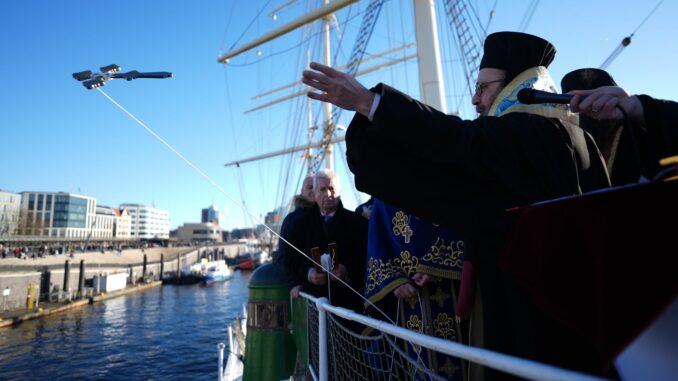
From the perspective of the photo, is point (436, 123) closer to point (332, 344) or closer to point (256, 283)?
point (332, 344)

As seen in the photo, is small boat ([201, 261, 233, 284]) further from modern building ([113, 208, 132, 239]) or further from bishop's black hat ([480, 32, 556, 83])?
modern building ([113, 208, 132, 239])

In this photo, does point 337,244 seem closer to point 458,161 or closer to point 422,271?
point 422,271

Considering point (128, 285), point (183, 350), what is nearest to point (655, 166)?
point (183, 350)

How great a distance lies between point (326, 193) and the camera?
3756mm

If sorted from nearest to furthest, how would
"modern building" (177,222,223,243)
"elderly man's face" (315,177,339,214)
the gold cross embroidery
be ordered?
the gold cross embroidery
"elderly man's face" (315,177,339,214)
"modern building" (177,222,223,243)

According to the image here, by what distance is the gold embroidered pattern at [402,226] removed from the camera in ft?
8.13

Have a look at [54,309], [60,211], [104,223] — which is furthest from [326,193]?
[104,223]

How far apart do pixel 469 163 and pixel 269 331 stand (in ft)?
12.9

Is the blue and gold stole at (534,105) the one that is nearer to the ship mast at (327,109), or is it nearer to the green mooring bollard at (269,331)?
the green mooring bollard at (269,331)

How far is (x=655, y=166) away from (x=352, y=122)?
99cm

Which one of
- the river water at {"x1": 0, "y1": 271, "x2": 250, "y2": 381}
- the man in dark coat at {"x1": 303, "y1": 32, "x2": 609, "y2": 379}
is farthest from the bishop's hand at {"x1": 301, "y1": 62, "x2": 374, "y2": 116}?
the river water at {"x1": 0, "y1": 271, "x2": 250, "y2": 381}

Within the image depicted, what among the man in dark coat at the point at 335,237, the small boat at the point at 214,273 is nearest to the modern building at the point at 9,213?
the small boat at the point at 214,273

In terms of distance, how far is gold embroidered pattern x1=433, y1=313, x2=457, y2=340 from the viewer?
2.31 m

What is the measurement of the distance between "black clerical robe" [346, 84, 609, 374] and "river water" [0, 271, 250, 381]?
1887 centimetres
